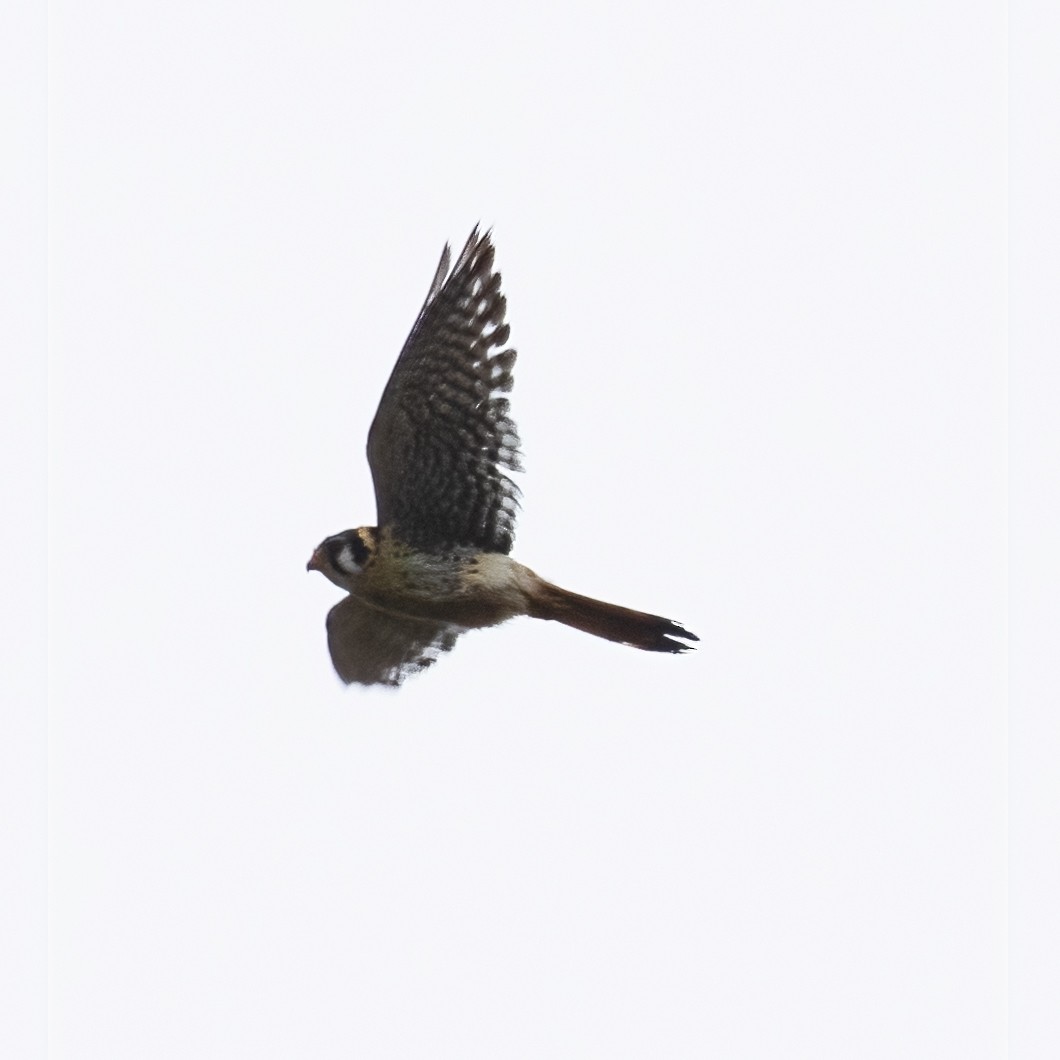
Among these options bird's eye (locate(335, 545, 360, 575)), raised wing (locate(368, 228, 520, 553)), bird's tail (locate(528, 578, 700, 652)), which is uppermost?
raised wing (locate(368, 228, 520, 553))

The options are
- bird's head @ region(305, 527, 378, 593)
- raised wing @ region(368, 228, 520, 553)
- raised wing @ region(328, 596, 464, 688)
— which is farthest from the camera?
raised wing @ region(328, 596, 464, 688)

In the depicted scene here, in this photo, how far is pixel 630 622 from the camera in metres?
7.64

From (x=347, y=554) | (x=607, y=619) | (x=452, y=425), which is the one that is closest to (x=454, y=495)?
(x=452, y=425)

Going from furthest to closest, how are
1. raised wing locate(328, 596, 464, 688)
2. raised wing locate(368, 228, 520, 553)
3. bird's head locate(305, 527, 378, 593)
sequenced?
raised wing locate(328, 596, 464, 688)
bird's head locate(305, 527, 378, 593)
raised wing locate(368, 228, 520, 553)

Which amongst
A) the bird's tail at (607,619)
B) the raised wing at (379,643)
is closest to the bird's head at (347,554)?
the raised wing at (379,643)

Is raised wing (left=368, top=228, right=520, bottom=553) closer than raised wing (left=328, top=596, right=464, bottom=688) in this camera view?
Yes

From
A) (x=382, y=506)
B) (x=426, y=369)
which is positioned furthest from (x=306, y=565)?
(x=426, y=369)

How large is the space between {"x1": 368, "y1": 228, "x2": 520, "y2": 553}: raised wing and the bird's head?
0.34 feet

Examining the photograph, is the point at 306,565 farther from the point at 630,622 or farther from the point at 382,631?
the point at 630,622

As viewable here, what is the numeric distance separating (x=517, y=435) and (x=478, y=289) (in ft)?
1.98

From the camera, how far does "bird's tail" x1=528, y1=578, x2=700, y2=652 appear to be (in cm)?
760

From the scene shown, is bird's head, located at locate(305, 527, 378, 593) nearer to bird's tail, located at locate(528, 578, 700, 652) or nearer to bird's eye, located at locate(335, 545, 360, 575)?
bird's eye, located at locate(335, 545, 360, 575)

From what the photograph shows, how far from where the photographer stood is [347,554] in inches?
310

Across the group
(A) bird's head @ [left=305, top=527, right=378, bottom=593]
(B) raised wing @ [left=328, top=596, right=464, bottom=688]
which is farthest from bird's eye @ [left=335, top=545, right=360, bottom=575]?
(B) raised wing @ [left=328, top=596, right=464, bottom=688]
